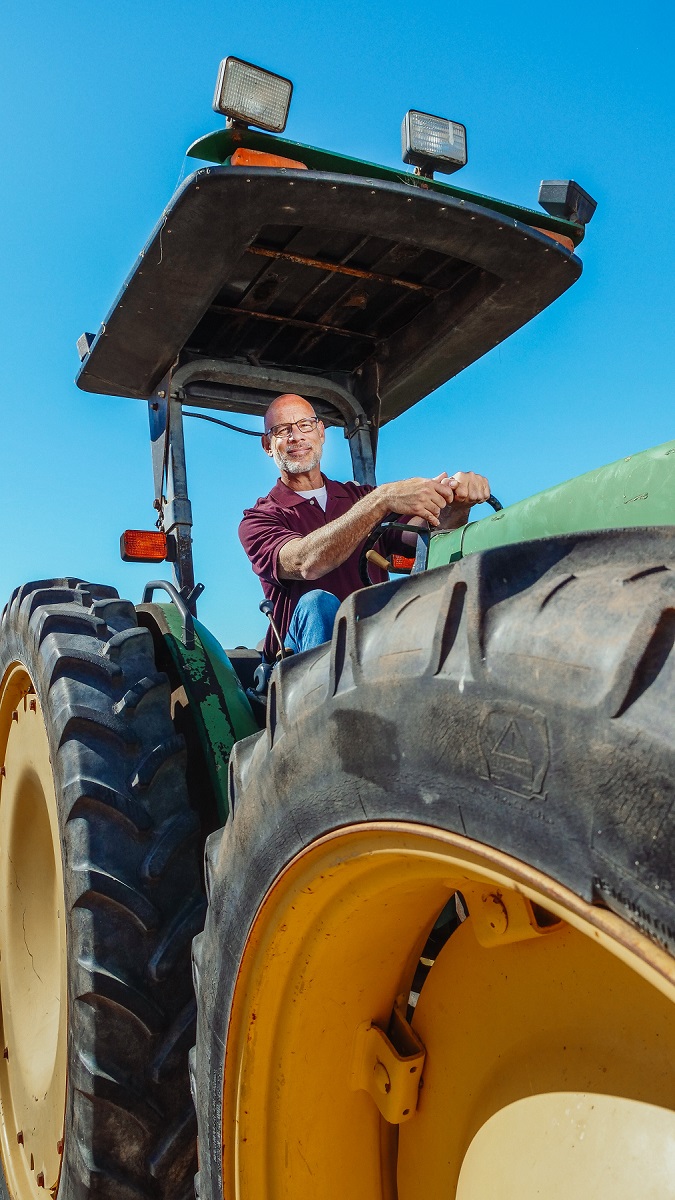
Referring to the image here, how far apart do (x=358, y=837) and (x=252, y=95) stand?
1.76 m

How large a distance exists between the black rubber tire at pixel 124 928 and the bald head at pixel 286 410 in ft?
3.53

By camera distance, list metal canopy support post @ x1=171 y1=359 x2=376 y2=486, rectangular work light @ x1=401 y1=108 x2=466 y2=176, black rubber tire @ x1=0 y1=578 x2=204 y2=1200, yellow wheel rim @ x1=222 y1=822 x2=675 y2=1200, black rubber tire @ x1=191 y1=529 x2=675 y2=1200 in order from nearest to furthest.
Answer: black rubber tire @ x1=191 y1=529 x2=675 y2=1200, yellow wheel rim @ x1=222 y1=822 x2=675 y2=1200, black rubber tire @ x1=0 y1=578 x2=204 y2=1200, rectangular work light @ x1=401 y1=108 x2=466 y2=176, metal canopy support post @ x1=171 y1=359 x2=376 y2=486

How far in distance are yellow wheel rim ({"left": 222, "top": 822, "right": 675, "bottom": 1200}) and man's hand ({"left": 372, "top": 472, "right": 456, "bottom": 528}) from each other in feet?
3.11

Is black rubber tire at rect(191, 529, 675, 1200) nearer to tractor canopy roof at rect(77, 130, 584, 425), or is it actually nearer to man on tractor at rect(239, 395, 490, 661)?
man on tractor at rect(239, 395, 490, 661)

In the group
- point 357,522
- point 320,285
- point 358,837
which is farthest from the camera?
point 320,285

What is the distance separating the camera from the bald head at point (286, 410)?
279 cm

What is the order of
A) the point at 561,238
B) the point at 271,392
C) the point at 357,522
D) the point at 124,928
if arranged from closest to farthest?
the point at 124,928 < the point at 357,522 < the point at 561,238 < the point at 271,392

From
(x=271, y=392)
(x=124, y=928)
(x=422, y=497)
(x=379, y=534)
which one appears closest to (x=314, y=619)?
(x=379, y=534)

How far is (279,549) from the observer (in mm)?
2391

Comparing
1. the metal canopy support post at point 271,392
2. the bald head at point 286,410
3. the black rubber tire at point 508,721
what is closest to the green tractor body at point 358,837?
the black rubber tire at point 508,721

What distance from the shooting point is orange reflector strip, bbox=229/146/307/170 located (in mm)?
2018

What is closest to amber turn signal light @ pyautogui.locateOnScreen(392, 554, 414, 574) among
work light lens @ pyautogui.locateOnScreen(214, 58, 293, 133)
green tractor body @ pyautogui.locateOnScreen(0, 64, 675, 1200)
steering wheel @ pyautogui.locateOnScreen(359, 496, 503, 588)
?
steering wheel @ pyautogui.locateOnScreen(359, 496, 503, 588)

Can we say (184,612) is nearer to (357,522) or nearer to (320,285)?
(357,522)

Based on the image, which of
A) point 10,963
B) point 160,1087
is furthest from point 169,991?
point 10,963
